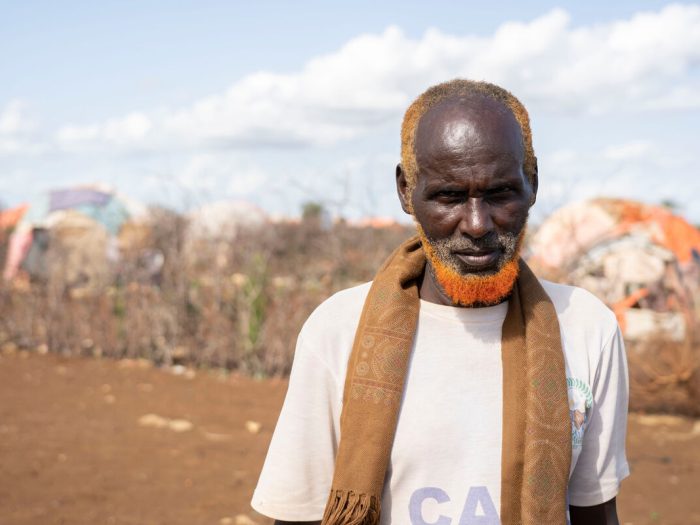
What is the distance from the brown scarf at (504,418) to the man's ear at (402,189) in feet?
0.81

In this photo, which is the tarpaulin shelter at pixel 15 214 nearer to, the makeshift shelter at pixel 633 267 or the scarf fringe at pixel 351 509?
the makeshift shelter at pixel 633 267

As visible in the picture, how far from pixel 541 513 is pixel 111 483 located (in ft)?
14.0

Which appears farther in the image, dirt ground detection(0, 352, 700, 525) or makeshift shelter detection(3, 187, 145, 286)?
makeshift shelter detection(3, 187, 145, 286)

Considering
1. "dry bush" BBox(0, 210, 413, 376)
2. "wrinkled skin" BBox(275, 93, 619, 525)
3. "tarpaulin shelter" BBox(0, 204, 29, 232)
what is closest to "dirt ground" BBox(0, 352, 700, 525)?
"dry bush" BBox(0, 210, 413, 376)

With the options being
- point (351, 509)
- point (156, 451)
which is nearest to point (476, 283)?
point (351, 509)

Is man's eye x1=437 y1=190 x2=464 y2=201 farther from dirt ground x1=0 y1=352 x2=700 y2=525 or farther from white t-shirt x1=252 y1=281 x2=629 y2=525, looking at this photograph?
dirt ground x1=0 y1=352 x2=700 y2=525

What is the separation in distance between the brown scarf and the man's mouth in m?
0.17

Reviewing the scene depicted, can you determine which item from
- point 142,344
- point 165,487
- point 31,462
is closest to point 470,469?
point 165,487

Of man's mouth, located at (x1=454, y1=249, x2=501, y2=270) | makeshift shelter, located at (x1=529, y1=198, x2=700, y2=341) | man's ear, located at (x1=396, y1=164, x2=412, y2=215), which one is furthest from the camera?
makeshift shelter, located at (x1=529, y1=198, x2=700, y2=341)

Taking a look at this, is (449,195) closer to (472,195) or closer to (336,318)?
(472,195)

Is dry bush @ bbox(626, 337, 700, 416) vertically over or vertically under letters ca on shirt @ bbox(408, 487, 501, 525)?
under

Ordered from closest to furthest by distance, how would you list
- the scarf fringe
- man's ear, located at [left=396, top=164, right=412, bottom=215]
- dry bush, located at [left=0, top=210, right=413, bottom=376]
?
1. the scarf fringe
2. man's ear, located at [left=396, top=164, right=412, bottom=215]
3. dry bush, located at [left=0, top=210, right=413, bottom=376]

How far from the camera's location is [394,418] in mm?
1765

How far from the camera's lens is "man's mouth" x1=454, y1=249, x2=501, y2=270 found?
1.81m
